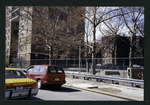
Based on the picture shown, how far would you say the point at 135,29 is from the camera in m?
21.5

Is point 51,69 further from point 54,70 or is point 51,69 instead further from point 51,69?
point 54,70

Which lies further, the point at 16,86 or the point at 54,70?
the point at 54,70

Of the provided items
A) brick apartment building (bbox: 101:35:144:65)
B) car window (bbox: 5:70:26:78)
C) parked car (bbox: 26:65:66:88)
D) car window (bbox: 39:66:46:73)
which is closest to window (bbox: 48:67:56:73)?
parked car (bbox: 26:65:66:88)

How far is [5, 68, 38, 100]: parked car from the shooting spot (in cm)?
664

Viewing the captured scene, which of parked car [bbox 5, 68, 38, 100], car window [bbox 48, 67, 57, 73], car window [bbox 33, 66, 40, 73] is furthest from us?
car window [bbox 33, 66, 40, 73]

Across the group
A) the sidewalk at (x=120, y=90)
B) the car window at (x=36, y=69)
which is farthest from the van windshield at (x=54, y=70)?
the sidewalk at (x=120, y=90)

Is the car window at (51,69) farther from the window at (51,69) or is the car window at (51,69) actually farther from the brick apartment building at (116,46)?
the brick apartment building at (116,46)

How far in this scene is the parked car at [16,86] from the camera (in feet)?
21.8

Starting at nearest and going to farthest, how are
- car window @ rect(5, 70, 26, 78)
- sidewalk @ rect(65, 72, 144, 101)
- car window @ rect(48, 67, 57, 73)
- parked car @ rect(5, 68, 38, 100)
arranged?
parked car @ rect(5, 68, 38, 100)
car window @ rect(5, 70, 26, 78)
sidewalk @ rect(65, 72, 144, 101)
car window @ rect(48, 67, 57, 73)

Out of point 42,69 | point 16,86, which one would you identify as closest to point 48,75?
point 42,69

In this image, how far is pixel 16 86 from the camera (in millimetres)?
6789

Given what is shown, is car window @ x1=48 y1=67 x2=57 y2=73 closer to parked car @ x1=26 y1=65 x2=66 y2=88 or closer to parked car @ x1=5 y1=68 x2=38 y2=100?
parked car @ x1=26 y1=65 x2=66 y2=88

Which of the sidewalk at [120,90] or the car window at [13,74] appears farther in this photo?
the sidewalk at [120,90]

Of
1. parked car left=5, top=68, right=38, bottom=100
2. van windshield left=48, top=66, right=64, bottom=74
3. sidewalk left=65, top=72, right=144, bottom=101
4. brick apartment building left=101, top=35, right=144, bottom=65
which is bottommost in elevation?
sidewalk left=65, top=72, right=144, bottom=101
